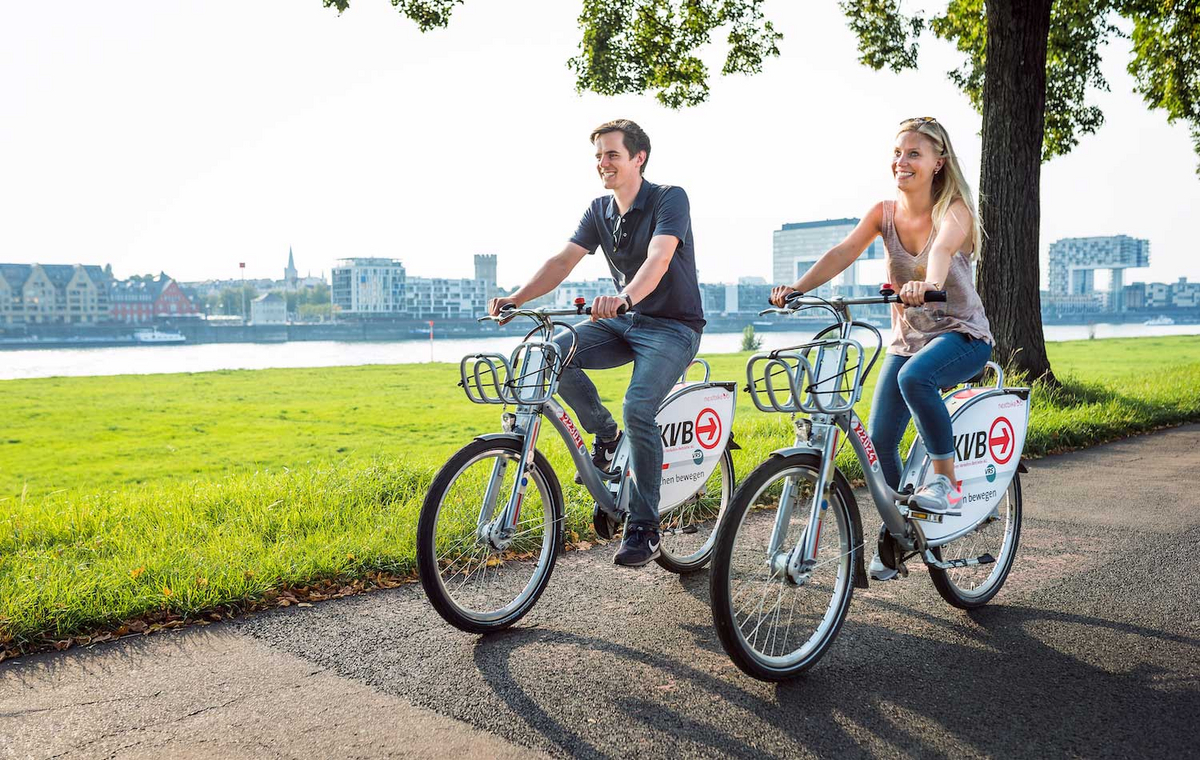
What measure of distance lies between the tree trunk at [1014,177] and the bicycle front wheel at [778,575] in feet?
23.4

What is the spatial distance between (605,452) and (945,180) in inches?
68.9

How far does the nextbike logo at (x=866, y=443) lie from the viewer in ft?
11.2

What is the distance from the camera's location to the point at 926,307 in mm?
3711

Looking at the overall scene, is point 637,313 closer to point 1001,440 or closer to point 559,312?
point 559,312

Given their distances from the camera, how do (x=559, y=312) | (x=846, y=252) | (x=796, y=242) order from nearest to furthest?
(x=559, y=312) → (x=846, y=252) → (x=796, y=242)

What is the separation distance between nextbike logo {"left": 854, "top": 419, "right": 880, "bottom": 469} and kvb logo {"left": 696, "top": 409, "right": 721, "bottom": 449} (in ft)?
3.34

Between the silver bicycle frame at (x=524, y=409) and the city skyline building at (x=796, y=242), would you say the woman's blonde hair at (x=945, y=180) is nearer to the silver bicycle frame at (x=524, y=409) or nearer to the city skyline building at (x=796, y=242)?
the silver bicycle frame at (x=524, y=409)

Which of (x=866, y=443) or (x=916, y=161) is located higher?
(x=916, y=161)

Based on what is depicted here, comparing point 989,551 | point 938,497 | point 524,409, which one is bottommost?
point 989,551

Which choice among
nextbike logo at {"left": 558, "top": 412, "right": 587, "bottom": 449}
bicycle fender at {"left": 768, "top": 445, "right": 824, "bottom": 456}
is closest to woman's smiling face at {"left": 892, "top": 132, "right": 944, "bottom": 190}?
bicycle fender at {"left": 768, "top": 445, "right": 824, "bottom": 456}

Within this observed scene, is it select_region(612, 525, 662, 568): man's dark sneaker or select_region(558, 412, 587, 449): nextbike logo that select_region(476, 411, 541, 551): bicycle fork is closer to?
select_region(558, 412, 587, 449): nextbike logo

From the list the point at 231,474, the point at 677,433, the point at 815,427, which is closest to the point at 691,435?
the point at 677,433

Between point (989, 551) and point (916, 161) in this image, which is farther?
point (989, 551)

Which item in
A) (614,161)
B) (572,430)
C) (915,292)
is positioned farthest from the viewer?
(614,161)
